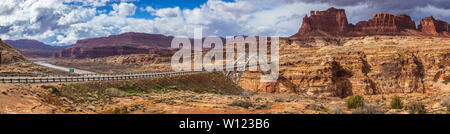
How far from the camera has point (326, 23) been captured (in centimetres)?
15775

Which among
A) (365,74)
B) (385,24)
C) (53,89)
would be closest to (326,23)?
(385,24)

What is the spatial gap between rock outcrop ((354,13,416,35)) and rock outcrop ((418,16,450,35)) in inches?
355

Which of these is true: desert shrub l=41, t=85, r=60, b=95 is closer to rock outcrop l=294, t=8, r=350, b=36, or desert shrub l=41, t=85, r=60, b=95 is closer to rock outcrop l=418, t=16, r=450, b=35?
rock outcrop l=294, t=8, r=350, b=36

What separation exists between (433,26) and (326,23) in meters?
67.2

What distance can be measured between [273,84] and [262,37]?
71.5 m

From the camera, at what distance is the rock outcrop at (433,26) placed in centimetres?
16488

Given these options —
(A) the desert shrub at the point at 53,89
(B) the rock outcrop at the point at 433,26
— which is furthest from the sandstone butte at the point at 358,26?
(A) the desert shrub at the point at 53,89

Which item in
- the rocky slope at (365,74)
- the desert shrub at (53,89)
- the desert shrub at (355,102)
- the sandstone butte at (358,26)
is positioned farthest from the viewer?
the sandstone butte at (358,26)

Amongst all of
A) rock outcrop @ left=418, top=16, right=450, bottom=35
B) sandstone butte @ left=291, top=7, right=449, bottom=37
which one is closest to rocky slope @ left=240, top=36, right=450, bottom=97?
sandstone butte @ left=291, top=7, right=449, bottom=37

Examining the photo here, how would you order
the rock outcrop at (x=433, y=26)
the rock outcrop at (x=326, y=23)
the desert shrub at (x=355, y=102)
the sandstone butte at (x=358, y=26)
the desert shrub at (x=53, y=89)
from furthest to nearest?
the rock outcrop at (x=433, y=26) → the rock outcrop at (x=326, y=23) → the sandstone butte at (x=358, y=26) → the desert shrub at (x=53, y=89) → the desert shrub at (x=355, y=102)

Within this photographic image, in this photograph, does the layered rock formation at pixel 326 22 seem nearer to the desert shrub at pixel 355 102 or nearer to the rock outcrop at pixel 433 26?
the rock outcrop at pixel 433 26

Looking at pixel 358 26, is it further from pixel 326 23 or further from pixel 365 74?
pixel 365 74
